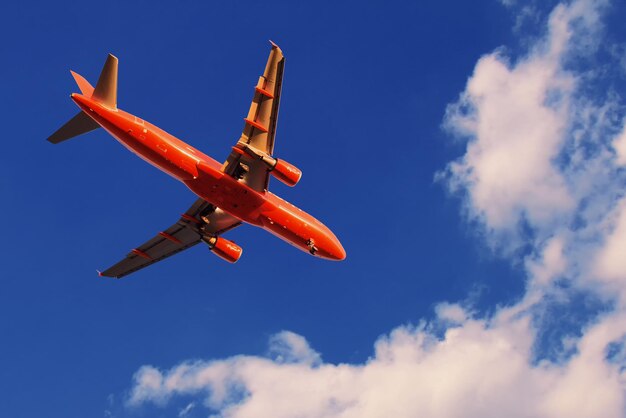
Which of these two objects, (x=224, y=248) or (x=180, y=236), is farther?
(x=180, y=236)

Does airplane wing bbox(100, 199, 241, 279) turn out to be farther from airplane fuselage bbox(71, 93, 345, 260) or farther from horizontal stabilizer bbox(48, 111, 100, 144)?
horizontal stabilizer bbox(48, 111, 100, 144)

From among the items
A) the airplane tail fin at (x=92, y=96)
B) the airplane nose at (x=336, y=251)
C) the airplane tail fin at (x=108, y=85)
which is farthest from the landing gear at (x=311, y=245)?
the airplane tail fin at (x=108, y=85)

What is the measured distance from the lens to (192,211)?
2276 inches

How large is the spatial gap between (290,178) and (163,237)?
15528 millimetres

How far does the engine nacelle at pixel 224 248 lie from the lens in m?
59.1

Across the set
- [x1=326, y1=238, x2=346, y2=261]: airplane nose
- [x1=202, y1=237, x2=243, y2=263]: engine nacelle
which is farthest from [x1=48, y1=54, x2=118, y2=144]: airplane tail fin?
[x1=326, y1=238, x2=346, y2=261]: airplane nose

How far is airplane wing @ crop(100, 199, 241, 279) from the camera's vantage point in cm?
5759

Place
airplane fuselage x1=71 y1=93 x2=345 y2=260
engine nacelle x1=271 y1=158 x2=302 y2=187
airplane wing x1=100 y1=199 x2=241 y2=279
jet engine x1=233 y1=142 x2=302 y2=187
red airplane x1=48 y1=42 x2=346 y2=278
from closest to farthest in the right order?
red airplane x1=48 y1=42 x2=346 y2=278 < airplane fuselage x1=71 y1=93 x2=345 y2=260 < jet engine x1=233 y1=142 x2=302 y2=187 < engine nacelle x1=271 y1=158 x2=302 y2=187 < airplane wing x1=100 y1=199 x2=241 y2=279

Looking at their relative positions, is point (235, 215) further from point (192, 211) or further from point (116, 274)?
point (116, 274)

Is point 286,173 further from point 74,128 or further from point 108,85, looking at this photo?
point 74,128

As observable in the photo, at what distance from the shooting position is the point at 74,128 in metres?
48.8

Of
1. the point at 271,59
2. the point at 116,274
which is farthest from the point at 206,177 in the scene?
the point at 116,274

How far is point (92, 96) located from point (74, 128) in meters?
4.78

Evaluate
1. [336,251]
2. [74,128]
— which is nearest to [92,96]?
[74,128]
